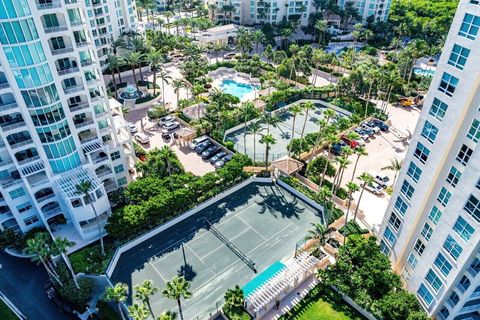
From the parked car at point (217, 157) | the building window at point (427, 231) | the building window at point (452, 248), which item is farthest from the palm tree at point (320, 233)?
the parked car at point (217, 157)

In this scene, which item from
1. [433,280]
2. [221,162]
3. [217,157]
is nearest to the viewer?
[433,280]

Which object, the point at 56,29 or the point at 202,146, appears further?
the point at 202,146

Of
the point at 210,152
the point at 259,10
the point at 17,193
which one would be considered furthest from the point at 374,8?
the point at 17,193

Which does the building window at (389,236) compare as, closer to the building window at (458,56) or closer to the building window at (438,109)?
the building window at (438,109)

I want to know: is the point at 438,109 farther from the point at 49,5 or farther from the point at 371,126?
the point at 49,5

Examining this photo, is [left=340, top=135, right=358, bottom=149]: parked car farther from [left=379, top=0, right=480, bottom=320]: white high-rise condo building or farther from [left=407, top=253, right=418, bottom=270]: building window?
[left=407, top=253, right=418, bottom=270]: building window

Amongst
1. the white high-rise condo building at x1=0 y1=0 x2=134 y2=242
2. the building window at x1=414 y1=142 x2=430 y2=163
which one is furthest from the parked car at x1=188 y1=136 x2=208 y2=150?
the building window at x1=414 y1=142 x2=430 y2=163
